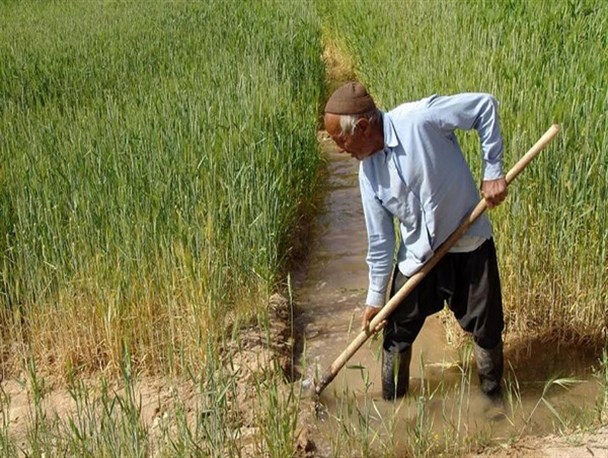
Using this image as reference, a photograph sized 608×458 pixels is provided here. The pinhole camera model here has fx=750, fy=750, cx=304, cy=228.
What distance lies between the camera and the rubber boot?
3.08 metres

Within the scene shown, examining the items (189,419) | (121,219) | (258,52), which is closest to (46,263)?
(121,219)

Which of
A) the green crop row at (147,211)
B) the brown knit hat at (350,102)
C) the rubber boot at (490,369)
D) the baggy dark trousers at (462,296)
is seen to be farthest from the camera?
the green crop row at (147,211)

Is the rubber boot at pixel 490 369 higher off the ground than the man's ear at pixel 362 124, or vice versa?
the man's ear at pixel 362 124

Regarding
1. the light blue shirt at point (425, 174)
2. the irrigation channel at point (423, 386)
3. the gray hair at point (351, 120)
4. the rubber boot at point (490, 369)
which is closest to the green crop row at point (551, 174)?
the irrigation channel at point (423, 386)

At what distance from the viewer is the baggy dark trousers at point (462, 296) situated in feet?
9.61

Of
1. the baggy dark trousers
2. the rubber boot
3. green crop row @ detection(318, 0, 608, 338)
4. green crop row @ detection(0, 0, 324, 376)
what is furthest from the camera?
green crop row @ detection(0, 0, 324, 376)

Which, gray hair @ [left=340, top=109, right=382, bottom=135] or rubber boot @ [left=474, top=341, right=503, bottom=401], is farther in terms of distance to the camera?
rubber boot @ [left=474, top=341, right=503, bottom=401]

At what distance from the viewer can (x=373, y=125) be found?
8.71 ft

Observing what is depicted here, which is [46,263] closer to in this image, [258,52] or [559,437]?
[559,437]

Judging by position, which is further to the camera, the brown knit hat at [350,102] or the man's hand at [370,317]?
the man's hand at [370,317]

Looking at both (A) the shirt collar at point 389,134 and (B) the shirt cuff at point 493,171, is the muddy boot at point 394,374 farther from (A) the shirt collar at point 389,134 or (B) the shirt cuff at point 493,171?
(A) the shirt collar at point 389,134

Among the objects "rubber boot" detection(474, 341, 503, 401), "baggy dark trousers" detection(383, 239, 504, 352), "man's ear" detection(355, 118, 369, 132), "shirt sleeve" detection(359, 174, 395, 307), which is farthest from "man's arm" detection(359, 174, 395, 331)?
"rubber boot" detection(474, 341, 503, 401)

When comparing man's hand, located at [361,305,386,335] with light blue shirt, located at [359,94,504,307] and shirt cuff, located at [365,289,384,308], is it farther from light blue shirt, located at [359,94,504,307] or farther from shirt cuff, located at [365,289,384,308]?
light blue shirt, located at [359,94,504,307]

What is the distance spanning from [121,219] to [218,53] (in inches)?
158
